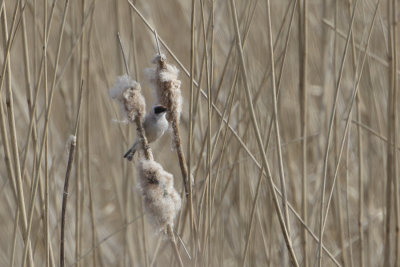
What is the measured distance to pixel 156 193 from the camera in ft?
3.78

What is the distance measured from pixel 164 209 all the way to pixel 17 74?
2122 mm

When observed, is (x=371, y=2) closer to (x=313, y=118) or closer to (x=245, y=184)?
(x=313, y=118)

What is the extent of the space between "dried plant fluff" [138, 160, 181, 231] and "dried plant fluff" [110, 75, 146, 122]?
10 cm

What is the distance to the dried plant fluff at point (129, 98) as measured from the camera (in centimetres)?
117

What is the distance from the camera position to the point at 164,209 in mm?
1148

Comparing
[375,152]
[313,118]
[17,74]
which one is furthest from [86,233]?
[375,152]

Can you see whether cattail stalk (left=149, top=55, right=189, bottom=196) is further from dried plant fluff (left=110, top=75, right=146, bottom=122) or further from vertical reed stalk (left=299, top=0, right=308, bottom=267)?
vertical reed stalk (left=299, top=0, right=308, bottom=267)

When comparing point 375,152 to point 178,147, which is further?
point 375,152

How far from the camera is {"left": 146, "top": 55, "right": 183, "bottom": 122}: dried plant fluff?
4.03 feet


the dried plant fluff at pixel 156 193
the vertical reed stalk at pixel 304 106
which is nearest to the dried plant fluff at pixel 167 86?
the dried plant fluff at pixel 156 193

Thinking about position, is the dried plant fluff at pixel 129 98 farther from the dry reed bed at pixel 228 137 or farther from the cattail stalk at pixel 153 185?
the dry reed bed at pixel 228 137

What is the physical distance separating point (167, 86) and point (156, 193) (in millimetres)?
238

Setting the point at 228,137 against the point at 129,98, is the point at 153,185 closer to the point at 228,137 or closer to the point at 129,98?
the point at 129,98

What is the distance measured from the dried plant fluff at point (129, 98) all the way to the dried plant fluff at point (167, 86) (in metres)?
0.06
